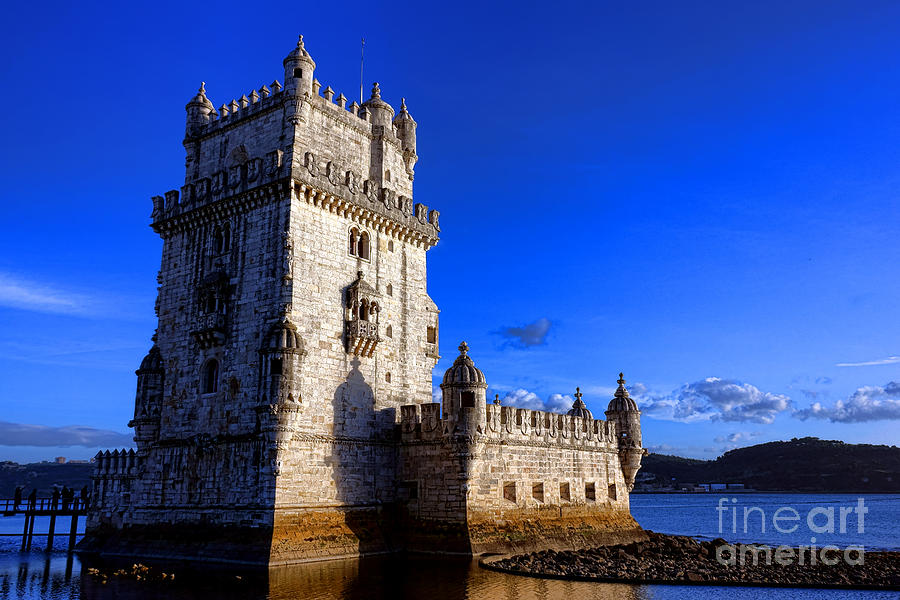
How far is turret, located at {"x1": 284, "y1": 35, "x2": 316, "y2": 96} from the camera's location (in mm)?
33906

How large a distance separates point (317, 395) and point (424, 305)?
29.7ft

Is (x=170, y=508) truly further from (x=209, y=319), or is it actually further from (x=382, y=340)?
(x=382, y=340)

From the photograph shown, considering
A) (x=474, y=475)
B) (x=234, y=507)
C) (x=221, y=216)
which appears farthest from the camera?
(x=221, y=216)

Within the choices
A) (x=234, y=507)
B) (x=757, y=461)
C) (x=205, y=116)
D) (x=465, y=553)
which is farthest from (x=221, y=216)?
(x=757, y=461)

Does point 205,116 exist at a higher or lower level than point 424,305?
higher

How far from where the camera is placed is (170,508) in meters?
32.8

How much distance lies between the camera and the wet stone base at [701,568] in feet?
88.4

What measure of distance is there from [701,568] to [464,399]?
11.5 m

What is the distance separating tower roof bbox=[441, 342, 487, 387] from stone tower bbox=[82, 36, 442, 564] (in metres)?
3.92

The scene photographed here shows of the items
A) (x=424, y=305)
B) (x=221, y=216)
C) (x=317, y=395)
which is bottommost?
(x=317, y=395)

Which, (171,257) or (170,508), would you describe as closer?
(170,508)

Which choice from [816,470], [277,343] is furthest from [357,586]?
[816,470]

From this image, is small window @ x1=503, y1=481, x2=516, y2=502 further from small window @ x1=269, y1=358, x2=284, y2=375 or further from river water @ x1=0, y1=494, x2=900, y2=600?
small window @ x1=269, y1=358, x2=284, y2=375

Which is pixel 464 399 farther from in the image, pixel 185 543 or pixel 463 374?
pixel 185 543
